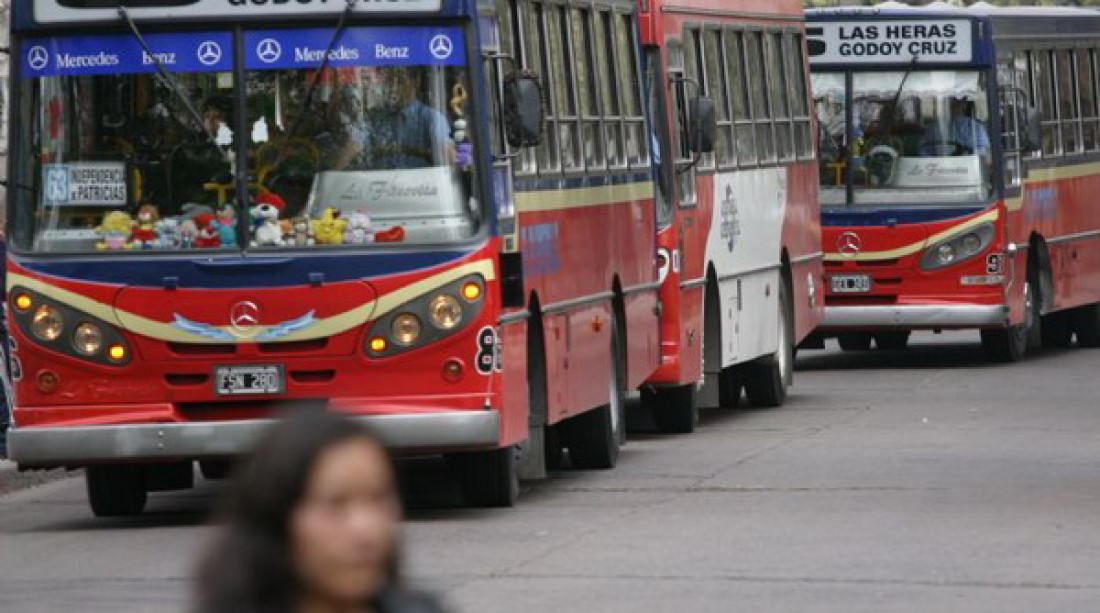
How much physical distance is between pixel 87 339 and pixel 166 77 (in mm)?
1230

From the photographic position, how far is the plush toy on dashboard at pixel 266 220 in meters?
14.3

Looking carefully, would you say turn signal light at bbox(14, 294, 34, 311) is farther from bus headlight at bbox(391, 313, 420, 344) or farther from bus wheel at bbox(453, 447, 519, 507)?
bus wheel at bbox(453, 447, 519, 507)

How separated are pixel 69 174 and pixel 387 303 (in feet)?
5.09

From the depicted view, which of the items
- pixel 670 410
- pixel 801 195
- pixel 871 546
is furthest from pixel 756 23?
pixel 871 546

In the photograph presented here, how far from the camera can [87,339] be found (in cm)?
1435

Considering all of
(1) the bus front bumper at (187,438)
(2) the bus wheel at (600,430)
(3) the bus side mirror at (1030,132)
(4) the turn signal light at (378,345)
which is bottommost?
(2) the bus wheel at (600,430)

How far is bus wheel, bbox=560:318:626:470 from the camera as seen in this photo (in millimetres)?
Answer: 17484

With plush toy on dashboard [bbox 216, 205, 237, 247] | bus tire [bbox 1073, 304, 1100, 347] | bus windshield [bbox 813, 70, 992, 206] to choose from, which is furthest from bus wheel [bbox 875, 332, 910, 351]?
plush toy on dashboard [bbox 216, 205, 237, 247]

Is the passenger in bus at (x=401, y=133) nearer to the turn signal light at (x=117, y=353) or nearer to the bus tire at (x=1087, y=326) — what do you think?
the turn signal light at (x=117, y=353)

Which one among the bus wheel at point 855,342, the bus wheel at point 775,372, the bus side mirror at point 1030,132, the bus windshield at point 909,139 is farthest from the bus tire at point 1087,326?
the bus wheel at point 775,372

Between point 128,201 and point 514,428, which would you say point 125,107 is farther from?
point 514,428

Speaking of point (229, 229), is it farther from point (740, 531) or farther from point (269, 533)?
point (269, 533)

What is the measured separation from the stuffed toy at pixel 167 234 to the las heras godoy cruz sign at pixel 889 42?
1387 cm

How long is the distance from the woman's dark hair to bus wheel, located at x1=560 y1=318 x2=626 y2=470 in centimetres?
1352
